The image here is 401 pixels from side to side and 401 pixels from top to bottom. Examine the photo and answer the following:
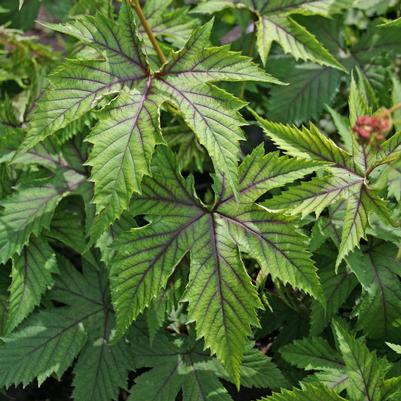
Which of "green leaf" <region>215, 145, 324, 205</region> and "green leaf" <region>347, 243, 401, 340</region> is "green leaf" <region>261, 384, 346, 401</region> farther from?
"green leaf" <region>215, 145, 324, 205</region>

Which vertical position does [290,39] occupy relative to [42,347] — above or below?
above

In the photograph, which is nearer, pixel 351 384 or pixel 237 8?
pixel 351 384

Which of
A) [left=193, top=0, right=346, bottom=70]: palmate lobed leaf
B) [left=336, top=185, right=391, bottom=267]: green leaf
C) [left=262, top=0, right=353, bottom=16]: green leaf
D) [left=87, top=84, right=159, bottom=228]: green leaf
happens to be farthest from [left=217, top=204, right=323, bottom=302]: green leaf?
[left=262, top=0, right=353, bottom=16]: green leaf

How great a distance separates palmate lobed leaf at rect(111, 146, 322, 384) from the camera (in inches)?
63.1

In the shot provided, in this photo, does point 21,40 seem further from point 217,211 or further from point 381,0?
point 381,0

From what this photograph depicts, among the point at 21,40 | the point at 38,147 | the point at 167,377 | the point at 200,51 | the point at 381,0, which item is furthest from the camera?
the point at 21,40

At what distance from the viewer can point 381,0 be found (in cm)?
217

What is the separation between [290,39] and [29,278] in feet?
3.80

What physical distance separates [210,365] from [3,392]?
2.53 feet

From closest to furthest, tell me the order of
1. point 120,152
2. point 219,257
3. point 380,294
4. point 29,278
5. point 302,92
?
point 120,152 < point 219,257 < point 380,294 < point 29,278 < point 302,92

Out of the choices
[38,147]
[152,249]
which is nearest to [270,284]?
[152,249]

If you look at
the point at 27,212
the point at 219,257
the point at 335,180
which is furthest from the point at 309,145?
the point at 27,212

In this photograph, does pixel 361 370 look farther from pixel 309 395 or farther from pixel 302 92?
pixel 302 92

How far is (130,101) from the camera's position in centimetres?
158
